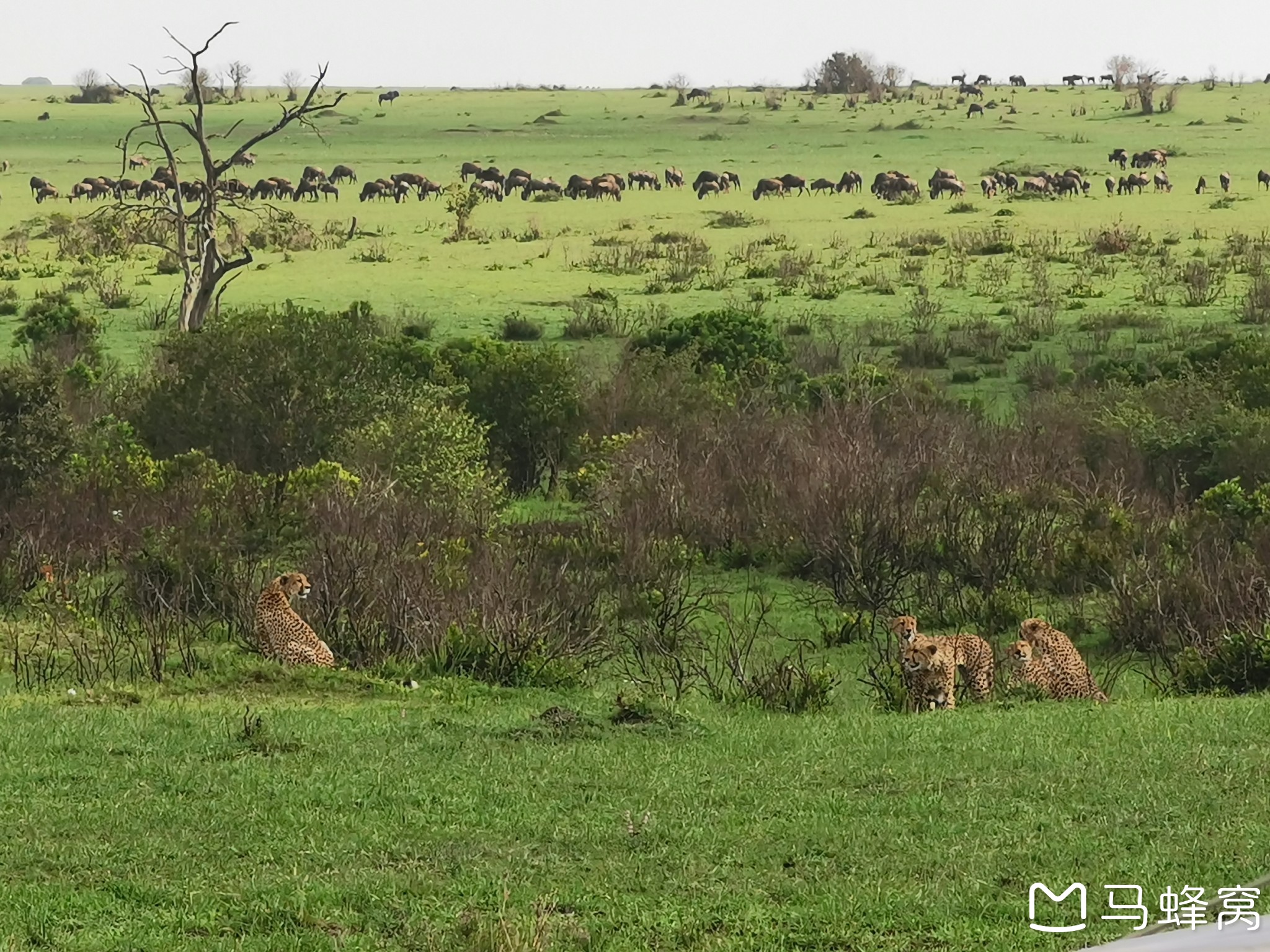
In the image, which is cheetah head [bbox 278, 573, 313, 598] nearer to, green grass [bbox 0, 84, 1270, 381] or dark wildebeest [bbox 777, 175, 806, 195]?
green grass [bbox 0, 84, 1270, 381]

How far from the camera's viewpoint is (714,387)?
2005 centimetres

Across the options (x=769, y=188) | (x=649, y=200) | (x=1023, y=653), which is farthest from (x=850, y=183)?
(x=1023, y=653)

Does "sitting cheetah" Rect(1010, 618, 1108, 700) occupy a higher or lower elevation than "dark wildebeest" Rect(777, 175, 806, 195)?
lower

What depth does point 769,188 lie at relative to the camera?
173 feet

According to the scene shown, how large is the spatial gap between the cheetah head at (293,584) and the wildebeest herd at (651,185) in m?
38.4

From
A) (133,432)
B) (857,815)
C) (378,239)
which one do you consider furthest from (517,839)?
(378,239)

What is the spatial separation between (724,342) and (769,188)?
31.0m

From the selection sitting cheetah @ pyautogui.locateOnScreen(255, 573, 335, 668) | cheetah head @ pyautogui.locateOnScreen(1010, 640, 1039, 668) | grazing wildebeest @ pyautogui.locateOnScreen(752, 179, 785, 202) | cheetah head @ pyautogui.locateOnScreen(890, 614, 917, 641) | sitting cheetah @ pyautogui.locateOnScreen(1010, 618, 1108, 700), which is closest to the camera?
sitting cheetah @ pyautogui.locateOnScreen(1010, 618, 1108, 700)

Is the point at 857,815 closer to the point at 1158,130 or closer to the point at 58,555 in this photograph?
the point at 58,555

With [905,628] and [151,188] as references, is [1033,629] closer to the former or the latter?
[905,628]

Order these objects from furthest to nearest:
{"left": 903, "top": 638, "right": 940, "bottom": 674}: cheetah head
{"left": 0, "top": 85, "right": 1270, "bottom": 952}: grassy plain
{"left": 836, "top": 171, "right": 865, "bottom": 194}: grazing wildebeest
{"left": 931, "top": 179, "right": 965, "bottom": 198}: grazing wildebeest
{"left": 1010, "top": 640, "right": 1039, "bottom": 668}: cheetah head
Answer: {"left": 836, "top": 171, "right": 865, "bottom": 194}: grazing wildebeest < {"left": 931, "top": 179, "right": 965, "bottom": 198}: grazing wildebeest < {"left": 1010, "top": 640, "right": 1039, "bottom": 668}: cheetah head < {"left": 903, "top": 638, "right": 940, "bottom": 674}: cheetah head < {"left": 0, "top": 85, "right": 1270, "bottom": 952}: grassy plain

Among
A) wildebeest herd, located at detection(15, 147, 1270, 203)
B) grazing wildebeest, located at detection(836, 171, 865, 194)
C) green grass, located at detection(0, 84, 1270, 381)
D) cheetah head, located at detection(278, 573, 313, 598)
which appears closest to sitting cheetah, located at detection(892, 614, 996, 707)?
cheetah head, located at detection(278, 573, 313, 598)

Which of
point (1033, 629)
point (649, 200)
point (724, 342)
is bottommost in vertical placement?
point (1033, 629)

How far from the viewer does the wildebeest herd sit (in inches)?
1986
